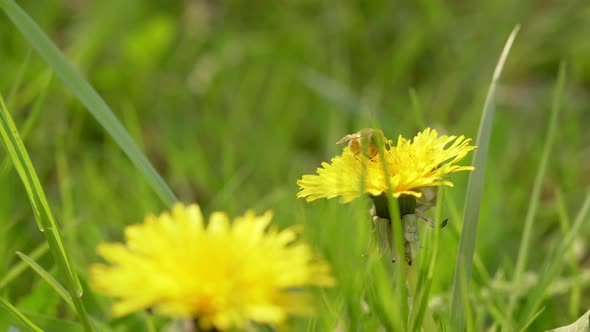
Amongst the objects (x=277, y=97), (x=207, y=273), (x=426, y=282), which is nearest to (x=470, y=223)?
(x=426, y=282)

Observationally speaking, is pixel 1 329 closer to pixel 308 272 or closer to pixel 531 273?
pixel 308 272

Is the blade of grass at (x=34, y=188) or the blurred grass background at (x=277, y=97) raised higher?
the blurred grass background at (x=277, y=97)

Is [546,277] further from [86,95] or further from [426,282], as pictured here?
[86,95]

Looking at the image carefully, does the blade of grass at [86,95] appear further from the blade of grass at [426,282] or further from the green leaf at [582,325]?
the green leaf at [582,325]

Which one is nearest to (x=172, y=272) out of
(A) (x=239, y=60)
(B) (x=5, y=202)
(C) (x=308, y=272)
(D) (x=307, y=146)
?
(C) (x=308, y=272)

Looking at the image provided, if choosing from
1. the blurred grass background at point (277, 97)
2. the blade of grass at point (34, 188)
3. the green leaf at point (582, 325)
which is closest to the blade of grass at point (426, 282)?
the green leaf at point (582, 325)

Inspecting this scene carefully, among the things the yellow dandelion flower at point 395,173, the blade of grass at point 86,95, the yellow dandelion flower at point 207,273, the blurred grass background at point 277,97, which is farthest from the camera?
the blurred grass background at point 277,97
